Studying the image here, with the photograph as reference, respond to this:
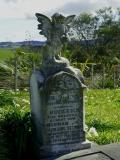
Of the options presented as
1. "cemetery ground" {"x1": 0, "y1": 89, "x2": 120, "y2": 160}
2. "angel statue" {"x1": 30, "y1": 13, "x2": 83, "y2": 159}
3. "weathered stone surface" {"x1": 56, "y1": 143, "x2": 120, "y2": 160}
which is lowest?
"weathered stone surface" {"x1": 56, "y1": 143, "x2": 120, "y2": 160}

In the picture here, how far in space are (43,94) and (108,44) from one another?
30141 mm

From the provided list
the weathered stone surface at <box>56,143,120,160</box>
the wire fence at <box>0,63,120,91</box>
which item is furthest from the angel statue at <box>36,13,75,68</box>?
the wire fence at <box>0,63,120,91</box>

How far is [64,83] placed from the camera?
7.47 meters

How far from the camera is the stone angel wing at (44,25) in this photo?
751 cm

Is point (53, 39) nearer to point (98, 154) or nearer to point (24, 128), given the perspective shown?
point (24, 128)

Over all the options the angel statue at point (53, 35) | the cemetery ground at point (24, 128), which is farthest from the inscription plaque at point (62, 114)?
the cemetery ground at point (24, 128)

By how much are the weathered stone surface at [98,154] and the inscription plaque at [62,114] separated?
212 millimetres

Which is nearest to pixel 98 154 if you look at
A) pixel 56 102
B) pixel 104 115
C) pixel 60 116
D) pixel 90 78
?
pixel 60 116

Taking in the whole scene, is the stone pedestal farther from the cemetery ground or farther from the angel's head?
the angel's head

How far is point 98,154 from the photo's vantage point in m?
7.35

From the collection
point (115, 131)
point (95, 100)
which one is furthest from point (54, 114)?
point (95, 100)

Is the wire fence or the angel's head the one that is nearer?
the angel's head

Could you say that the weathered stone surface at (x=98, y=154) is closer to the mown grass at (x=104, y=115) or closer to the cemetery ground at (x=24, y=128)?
the cemetery ground at (x=24, y=128)

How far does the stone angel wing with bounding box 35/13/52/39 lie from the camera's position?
751 centimetres
